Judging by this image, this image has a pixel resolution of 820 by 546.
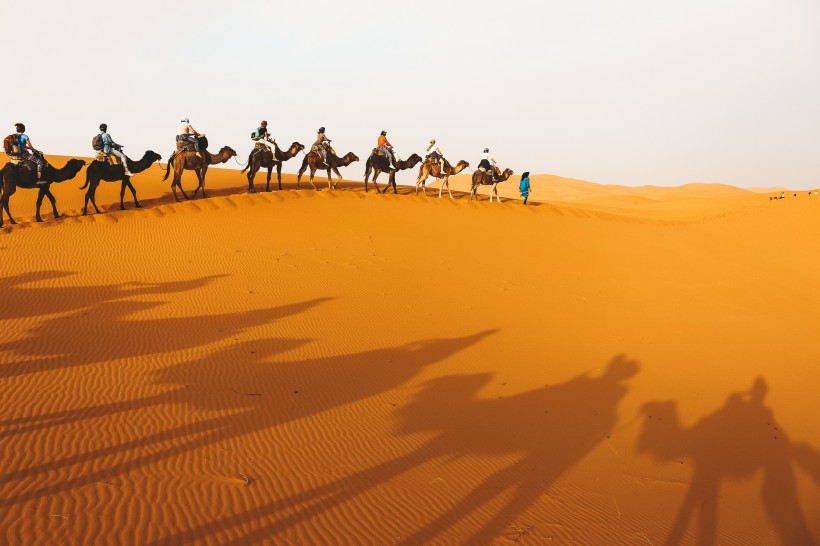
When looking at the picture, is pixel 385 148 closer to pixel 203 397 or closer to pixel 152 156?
pixel 152 156

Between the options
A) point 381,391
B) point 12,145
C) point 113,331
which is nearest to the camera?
point 381,391

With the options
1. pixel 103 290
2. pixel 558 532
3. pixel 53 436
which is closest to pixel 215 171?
pixel 103 290

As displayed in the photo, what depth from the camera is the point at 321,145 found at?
20.9 m

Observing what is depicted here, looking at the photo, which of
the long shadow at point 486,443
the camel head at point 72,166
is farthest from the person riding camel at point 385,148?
the long shadow at point 486,443

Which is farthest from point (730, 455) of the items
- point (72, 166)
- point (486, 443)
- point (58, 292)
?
point (72, 166)

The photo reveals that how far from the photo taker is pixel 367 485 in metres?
5.10

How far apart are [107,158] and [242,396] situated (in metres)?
12.3

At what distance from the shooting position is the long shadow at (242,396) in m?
4.89

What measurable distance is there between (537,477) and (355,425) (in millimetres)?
2160

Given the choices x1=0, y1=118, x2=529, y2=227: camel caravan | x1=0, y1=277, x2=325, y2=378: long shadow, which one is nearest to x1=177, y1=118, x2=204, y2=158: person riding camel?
x1=0, y1=118, x2=529, y2=227: camel caravan

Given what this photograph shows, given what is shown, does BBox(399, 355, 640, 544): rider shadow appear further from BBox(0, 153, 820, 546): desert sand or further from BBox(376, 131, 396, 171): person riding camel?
BBox(376, 131, 396, 171): person riding camel

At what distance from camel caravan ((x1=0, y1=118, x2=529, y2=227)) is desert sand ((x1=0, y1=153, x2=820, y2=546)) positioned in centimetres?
127

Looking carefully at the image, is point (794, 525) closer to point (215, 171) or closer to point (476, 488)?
point (476, 488)

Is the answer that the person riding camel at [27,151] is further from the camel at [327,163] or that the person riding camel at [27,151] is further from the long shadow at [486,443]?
the long shadow at [486,443]
